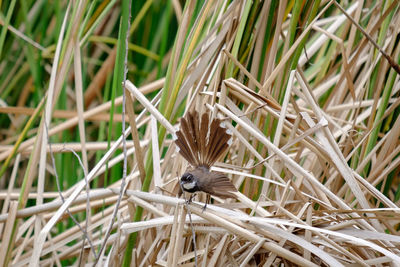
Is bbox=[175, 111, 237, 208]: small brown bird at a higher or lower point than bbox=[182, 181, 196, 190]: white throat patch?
higher

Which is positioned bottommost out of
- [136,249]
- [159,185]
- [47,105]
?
[136,249]

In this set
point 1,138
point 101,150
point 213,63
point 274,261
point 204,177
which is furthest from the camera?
point 1,138

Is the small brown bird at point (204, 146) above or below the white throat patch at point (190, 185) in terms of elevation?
above

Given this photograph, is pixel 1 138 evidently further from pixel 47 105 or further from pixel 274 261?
pixel 274 261

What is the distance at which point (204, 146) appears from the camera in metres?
0.69

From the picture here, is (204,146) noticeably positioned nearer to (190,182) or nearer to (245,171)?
(190,182)

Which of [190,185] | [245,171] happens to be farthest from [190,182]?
[245,171]

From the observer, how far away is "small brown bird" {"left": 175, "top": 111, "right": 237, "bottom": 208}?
68cm

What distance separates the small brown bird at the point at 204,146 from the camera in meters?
0.68

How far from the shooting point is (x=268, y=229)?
0.72 m

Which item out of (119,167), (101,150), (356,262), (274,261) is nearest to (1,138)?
(101,150)

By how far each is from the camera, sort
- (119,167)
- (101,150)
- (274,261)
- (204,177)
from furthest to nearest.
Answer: (101,150)
(119,167)
(274,261)
(204,177)

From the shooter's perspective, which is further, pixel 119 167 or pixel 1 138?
pixel 1 138

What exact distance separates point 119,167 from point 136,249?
41 centimetres
